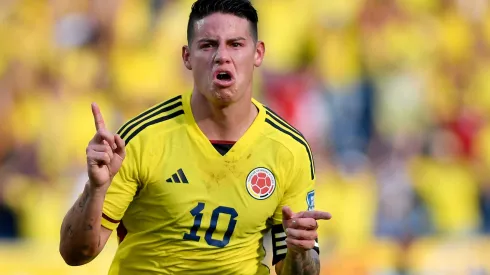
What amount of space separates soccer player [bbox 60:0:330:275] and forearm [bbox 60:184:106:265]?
0.07 ft

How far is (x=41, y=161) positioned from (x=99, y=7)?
1607 millimetres

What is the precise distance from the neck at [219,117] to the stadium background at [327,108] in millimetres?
3829

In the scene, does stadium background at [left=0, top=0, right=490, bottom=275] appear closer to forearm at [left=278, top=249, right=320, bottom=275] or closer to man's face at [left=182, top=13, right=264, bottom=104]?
forearm at [left=278, top=249, right=320, bottom=275]

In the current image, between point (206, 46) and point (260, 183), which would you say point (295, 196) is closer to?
point (260, 183)

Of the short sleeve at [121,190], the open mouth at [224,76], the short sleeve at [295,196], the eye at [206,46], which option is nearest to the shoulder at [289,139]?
the short sleeve at [295,196]

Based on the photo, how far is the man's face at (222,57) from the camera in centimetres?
454

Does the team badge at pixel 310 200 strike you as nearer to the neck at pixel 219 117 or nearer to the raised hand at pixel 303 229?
the neck at pixel 219 117

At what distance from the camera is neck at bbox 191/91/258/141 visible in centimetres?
473

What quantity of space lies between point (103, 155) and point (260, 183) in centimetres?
100

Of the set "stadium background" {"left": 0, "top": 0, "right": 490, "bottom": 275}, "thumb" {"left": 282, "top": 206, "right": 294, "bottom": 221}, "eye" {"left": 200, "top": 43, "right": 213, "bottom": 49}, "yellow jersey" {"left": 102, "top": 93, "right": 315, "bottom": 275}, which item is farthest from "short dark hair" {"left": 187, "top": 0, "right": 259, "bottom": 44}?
"stadium background" {"left": 0, "top": 0, "right": 490, "bottom": 275}

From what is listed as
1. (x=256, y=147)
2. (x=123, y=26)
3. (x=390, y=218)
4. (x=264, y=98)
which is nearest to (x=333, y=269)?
(x=390, y=218)

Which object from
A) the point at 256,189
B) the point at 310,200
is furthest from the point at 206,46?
the point at 310,200

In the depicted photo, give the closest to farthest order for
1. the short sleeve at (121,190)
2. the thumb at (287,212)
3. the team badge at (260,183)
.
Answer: the thumb at (287,212), the short sleeve at (121,190), the team badge at (260,183)

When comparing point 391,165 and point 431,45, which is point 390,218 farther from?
point 431,45
